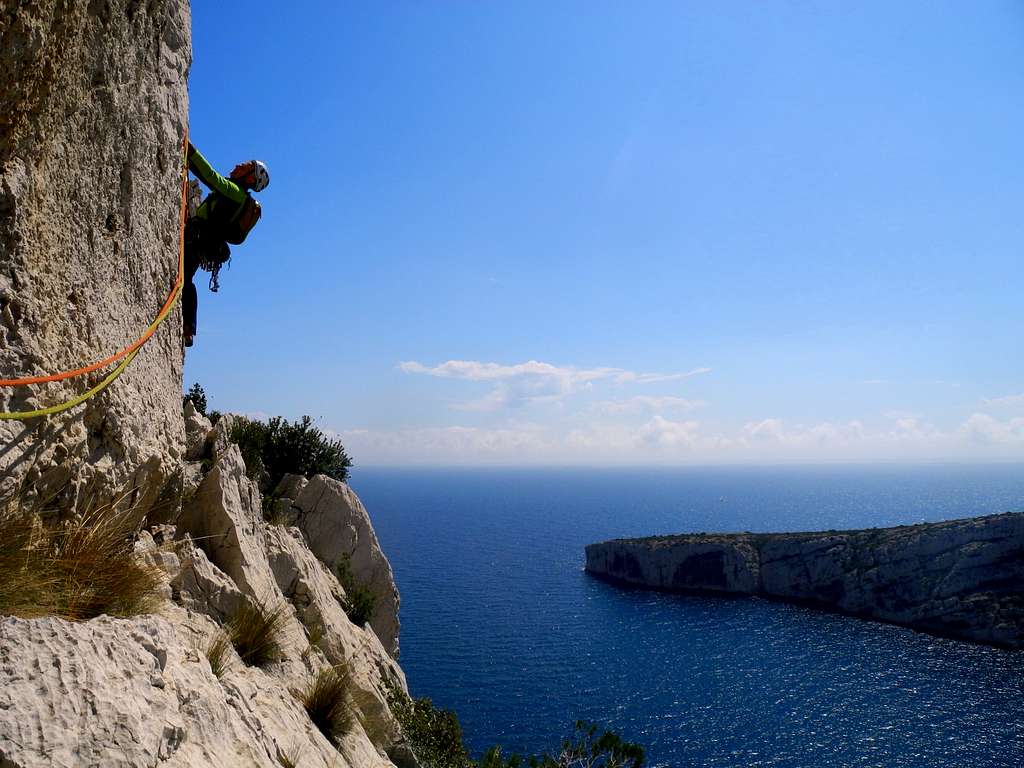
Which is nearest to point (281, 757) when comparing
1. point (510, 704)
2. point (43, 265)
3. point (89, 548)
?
point (89, 548)

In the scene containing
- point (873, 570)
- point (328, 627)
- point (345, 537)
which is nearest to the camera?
point (328, 627)

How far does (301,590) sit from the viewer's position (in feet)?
38.1

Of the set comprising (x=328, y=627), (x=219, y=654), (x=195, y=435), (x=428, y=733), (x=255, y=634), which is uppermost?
(x=195, y=435)

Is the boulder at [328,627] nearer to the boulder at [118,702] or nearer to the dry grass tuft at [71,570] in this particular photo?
the boulder at [118,702]

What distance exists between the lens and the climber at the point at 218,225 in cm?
830

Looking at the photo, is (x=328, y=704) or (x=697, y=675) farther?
(x=697, y=675)

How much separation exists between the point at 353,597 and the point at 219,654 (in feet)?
35.5

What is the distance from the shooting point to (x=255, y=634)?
24.0 ft

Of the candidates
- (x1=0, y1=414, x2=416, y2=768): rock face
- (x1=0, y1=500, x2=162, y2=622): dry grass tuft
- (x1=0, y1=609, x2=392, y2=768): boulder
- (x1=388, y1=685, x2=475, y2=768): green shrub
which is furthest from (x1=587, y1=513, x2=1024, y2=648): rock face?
(x1=0, y1=500, x2=162, y2=622): dry grass tuft

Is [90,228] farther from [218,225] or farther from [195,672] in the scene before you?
[195,672]

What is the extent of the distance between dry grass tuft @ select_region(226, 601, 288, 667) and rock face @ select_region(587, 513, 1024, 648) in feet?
258

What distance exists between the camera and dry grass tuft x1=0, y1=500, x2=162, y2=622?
3701 millimetres

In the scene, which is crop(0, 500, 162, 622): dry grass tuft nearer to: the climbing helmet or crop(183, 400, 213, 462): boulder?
crop(183, 400, 213, 462): boulder

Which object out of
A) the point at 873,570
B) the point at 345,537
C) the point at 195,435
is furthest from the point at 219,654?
the point at 873,570
